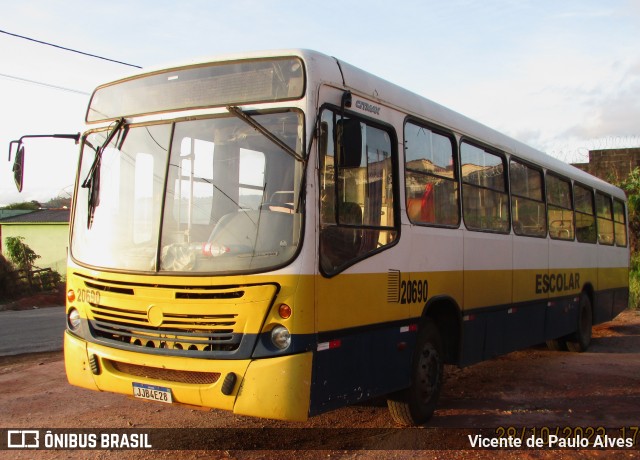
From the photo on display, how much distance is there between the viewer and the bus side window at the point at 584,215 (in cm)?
1129

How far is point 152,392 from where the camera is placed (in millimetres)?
4902

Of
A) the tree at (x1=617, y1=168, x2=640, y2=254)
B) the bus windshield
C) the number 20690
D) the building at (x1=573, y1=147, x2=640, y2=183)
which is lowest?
the number 20690

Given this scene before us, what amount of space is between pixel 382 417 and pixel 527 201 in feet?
13.4

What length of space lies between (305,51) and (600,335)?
37.1 feet

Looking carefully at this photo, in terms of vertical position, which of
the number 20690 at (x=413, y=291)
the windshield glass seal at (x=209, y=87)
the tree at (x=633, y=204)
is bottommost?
the number 20690 at (x=413, y=291)

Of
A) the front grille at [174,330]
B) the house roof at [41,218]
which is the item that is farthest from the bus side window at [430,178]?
the house roof at [41,218]

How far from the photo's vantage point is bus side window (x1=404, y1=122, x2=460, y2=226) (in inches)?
244

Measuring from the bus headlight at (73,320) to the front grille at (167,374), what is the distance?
22.2 inches

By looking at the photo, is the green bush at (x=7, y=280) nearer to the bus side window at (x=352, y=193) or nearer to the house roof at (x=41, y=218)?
the house roof at (x=41, y=218)

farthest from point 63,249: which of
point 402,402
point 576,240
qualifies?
point 402,402

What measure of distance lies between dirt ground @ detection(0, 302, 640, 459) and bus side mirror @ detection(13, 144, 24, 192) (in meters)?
2.30

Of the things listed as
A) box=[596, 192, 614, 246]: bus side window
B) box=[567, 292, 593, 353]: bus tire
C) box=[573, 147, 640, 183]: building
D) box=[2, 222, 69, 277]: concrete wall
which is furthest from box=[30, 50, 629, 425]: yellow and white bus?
box=[2, 222, 69, 277]: concrete wall

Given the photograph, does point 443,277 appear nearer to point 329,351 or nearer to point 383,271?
point 383,271

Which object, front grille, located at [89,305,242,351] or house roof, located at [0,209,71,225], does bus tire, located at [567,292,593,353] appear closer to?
front grille, located at [89,305,242,351]
